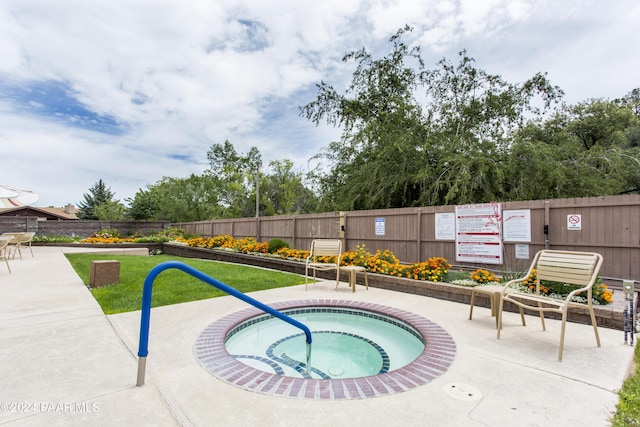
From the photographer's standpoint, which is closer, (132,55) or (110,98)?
(132,55)

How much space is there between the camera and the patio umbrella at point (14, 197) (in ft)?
30.9

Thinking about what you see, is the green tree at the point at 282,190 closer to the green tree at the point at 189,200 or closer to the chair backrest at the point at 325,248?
the green tree at the point at 189,200

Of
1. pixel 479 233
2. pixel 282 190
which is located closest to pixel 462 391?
pixel 479 233

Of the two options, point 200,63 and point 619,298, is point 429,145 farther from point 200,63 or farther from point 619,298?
point 200,63

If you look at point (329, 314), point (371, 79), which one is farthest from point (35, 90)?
point (329, 314)

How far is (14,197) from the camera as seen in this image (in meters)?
9.53

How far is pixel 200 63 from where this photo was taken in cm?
1112

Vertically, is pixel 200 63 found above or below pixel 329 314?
above

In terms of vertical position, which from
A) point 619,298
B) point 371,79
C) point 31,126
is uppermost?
point 371,79

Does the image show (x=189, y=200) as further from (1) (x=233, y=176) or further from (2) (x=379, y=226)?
(2) (x=379, y=226)

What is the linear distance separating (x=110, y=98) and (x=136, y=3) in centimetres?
710

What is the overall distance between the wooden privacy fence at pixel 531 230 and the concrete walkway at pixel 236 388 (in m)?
2.05

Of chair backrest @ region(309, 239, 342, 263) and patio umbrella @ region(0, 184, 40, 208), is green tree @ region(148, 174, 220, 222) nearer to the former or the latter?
patio umbrella @ region(0, 184, 40, 208)

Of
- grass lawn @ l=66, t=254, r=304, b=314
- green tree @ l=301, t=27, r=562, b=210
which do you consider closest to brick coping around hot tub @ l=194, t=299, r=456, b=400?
grass lawn @ l=66, t=254, r=304, b=314
